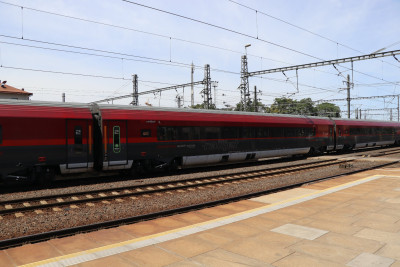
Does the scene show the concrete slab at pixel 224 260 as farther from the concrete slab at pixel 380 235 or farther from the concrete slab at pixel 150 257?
the concrete slab at pixel 380 235

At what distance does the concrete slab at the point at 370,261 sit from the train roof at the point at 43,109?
34.2ft

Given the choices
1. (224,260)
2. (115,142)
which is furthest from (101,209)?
(115,142)

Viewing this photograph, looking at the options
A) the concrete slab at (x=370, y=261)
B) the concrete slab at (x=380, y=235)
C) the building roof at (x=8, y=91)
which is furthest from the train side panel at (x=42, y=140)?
the building roof at (x=8, y=91)

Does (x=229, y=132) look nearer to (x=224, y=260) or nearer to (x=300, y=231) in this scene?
(x=300, y=231)

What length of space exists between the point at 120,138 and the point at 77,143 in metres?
1.70

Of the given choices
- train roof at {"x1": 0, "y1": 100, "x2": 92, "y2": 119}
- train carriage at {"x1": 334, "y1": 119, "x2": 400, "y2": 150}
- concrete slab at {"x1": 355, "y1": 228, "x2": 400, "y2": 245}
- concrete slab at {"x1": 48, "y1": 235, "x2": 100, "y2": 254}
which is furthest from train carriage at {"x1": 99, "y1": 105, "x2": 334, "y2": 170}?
concrete slab at {"x1": 355, "y1": 228, "x2": 400, "y2": 245}

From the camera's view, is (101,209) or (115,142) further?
(115,142)

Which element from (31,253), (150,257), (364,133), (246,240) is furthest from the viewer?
(364,133)

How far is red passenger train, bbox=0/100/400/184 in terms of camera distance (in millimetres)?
10750

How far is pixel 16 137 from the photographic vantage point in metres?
10.6

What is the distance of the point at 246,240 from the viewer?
5.34m

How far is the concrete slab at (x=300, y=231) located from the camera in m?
5.56

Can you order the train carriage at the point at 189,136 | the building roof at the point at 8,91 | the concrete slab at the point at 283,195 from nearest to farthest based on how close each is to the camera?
the concrete slab at the point at 283,195
the train carriage at the point at 189,136
the building roof at the point at 8,91

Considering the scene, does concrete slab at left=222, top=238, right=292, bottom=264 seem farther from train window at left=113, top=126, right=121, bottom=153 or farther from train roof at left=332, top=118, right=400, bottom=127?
train roof at left=332, top=118, right=400, bottom=127
